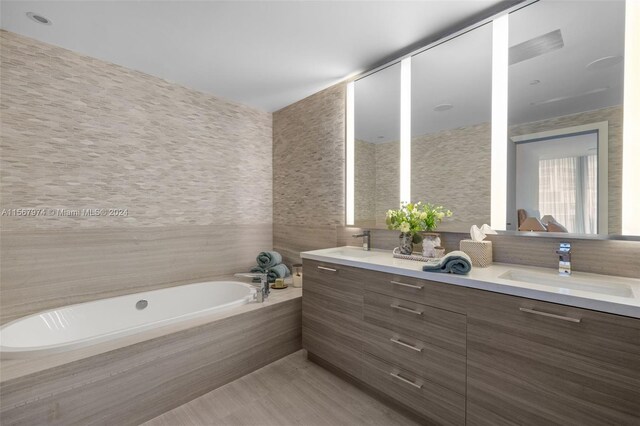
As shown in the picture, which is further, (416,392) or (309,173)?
(309,173)

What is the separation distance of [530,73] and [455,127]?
0.50m

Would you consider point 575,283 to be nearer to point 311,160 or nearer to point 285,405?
point 285,405

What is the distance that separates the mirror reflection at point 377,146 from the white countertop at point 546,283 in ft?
2.35

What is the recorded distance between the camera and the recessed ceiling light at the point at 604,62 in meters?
1.43

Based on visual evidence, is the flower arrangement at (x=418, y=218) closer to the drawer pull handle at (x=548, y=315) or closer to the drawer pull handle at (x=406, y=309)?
the drawer pull handle at (x=406, y=309)

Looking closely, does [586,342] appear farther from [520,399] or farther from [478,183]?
[478,183]

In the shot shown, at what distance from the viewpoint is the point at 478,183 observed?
6.20ft

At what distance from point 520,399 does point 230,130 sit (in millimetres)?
3205

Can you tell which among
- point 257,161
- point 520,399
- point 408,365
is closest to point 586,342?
point 520,399

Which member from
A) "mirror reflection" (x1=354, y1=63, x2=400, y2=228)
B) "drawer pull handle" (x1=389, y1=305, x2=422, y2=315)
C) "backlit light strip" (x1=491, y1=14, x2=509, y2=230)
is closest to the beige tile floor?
"drawer pull handle" (x1=389, y1=305, x2=422, y2=315)

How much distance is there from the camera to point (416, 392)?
5.13ft

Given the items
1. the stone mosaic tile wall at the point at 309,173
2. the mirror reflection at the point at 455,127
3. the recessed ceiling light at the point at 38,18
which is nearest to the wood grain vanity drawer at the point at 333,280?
the stone mosaic tile wall at the point at 309,173

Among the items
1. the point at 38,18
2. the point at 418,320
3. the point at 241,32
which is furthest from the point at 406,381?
the point at 38,18

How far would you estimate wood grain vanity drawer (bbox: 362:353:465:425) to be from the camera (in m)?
1.42
